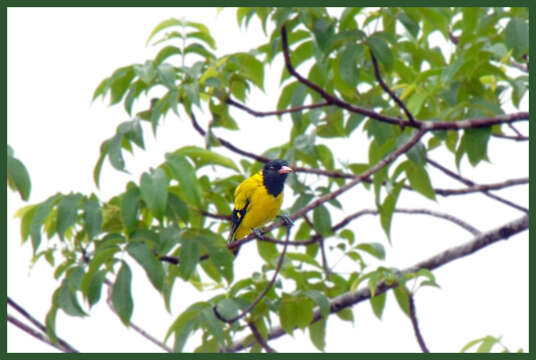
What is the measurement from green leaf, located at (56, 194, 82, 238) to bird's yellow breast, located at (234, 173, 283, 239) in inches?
42.5

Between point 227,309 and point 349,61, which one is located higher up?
point 349,61

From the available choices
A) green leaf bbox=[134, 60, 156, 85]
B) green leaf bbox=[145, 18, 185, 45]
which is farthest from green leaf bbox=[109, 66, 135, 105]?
green leaf bbox=[145, 18, 185, 45]

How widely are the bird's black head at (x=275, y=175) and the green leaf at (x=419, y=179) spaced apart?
1.92ft

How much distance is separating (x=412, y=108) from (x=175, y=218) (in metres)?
1.24

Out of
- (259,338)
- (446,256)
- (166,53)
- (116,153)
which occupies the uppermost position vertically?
(166,53)

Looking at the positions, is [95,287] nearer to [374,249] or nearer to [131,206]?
[131,206]

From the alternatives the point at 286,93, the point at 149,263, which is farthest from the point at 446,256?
the point at 149,263

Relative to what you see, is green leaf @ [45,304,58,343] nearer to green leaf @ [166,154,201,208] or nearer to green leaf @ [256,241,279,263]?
green leaf @ [166,154,201,208]

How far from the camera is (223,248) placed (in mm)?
3746

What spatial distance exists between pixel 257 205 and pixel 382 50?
4.38 feet

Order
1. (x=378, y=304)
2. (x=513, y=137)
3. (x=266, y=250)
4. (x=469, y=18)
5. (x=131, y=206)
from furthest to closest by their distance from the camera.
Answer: (x=266, y=250), (x=378, y=304), (x=513, y=137), (x=469, y=18), (x=131, y=206)

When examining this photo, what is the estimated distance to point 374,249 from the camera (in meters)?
4.39

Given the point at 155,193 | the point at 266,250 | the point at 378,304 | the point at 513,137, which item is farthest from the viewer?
the point at 266,250

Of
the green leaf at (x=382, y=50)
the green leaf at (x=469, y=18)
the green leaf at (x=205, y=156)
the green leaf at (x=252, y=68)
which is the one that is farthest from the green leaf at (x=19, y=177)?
the green leaf at (x=469, y=18)
